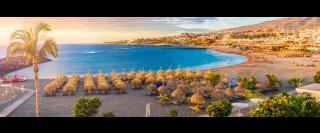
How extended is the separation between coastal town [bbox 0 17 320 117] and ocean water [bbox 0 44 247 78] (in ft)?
0.52

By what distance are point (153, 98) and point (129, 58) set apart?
71.6 inches

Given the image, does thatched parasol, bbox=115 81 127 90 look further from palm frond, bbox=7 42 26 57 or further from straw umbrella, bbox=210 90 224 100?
palm frond, bbox=7 42 26 57

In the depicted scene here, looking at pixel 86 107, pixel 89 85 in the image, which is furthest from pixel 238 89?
pixel 86 107

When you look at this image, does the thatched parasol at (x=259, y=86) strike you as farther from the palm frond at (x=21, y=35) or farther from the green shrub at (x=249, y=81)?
the palm frond at (x=21, y=35)

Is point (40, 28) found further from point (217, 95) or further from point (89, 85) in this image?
point (217, 95)

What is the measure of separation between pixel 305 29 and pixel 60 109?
9058 millimetres

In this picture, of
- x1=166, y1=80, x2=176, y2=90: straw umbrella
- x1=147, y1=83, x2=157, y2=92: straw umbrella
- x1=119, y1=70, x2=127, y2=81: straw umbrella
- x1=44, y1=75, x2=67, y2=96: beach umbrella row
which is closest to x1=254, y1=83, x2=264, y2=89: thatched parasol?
x1=166, y1=80, x2=176, y2=90: straw umbrella

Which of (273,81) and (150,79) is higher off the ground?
(150,79)

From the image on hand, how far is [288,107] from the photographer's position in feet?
32.2

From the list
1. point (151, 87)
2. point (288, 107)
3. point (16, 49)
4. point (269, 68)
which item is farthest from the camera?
point (269, 68)

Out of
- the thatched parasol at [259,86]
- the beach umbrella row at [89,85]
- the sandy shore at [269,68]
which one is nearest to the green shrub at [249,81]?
the thatched parasol at [259,86]

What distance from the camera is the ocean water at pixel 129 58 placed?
A: 12.8m
